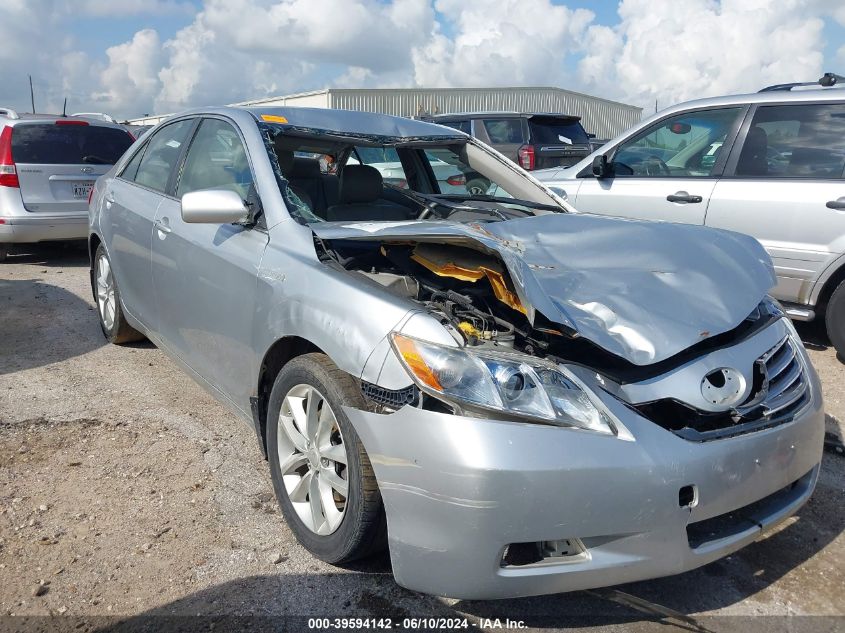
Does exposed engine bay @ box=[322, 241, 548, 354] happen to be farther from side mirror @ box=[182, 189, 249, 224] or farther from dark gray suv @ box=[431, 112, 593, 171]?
dark gray suv @ box=[431, 112, 593, 171]

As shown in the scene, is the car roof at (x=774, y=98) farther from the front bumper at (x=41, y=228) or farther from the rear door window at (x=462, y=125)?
the front bumper at (x=41, y=228)

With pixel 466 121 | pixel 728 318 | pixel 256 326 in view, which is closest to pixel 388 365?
pixel 256 326

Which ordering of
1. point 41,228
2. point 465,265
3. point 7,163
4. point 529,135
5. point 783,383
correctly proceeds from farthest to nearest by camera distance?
point 529,135
point 41,228
point 7,163
point 465,265
point 783,383

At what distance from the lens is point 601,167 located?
5910 mm

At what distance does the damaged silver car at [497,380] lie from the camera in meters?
2.04

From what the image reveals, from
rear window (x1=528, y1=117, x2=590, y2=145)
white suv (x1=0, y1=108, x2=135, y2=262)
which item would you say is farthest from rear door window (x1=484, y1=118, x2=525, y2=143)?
white suv (x1=0, y1=108, x2=135, y2=262)

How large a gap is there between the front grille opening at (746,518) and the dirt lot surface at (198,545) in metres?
0.34

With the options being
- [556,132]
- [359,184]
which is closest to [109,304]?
[359,184]

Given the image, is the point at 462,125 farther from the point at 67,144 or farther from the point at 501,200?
the point at 501,200

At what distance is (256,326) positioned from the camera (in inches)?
115

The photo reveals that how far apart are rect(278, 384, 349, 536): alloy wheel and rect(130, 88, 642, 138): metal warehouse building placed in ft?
73.3

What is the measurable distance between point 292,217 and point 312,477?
1.08 meters

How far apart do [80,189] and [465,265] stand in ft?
22.7

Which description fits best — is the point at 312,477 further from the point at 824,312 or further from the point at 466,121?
the point at 466,121
